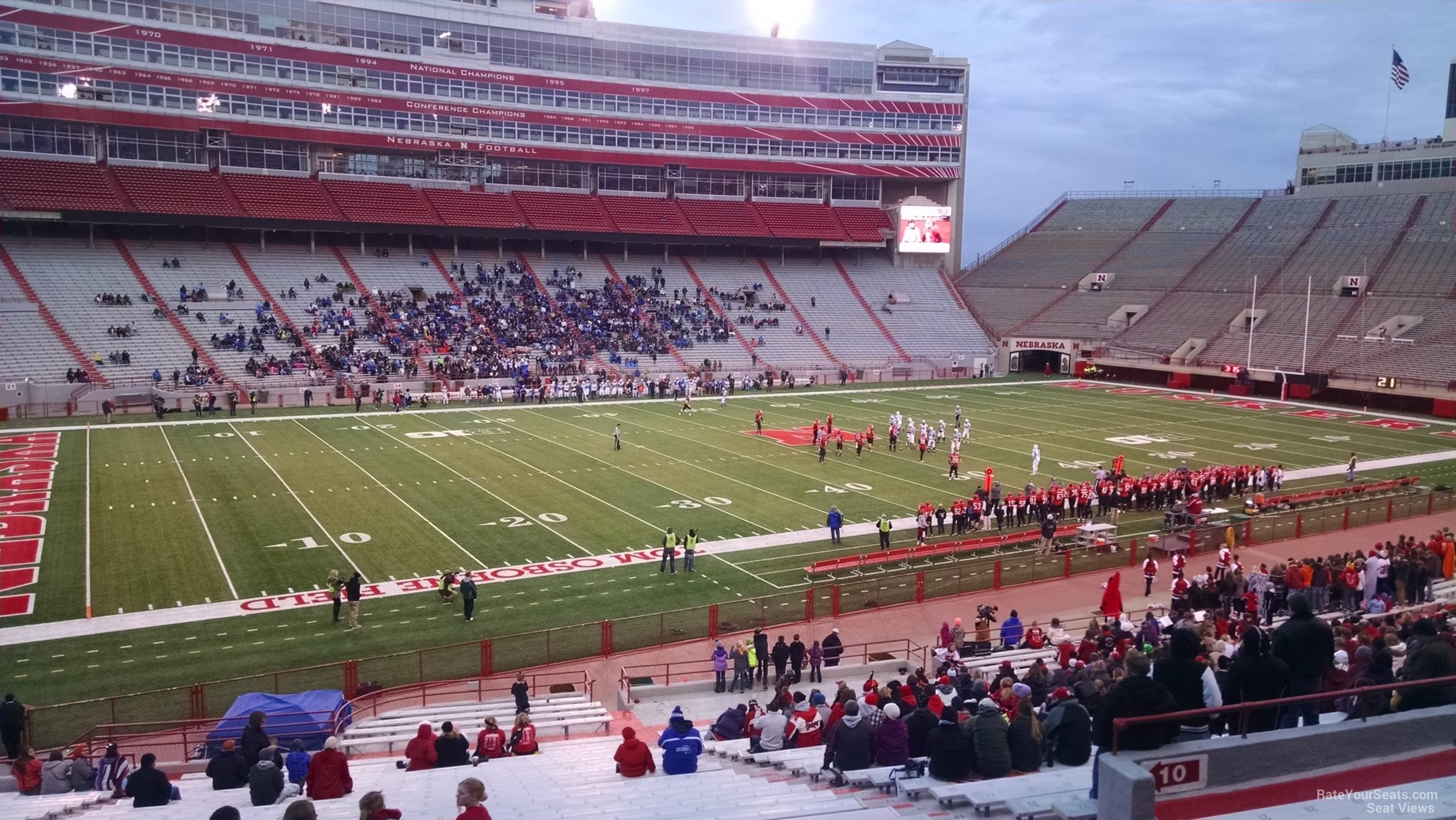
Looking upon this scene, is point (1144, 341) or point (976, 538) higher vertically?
point (1144, 341)

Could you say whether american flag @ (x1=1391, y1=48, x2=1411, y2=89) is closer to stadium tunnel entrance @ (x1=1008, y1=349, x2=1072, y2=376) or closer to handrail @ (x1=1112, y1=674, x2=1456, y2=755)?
stadium tunnel entrance @ (x1=1008, y1=349, x2=1072, y2=376)

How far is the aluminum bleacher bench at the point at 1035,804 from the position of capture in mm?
6648

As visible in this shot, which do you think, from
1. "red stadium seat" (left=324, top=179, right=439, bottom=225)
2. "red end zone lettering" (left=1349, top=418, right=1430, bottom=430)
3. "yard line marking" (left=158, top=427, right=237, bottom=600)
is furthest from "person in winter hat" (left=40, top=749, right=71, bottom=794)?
"red stadium seat" (left=324, top=179, right=439, bottom=225)

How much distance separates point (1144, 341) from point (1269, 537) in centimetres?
3874

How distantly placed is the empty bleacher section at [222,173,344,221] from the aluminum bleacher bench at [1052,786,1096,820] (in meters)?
54.7

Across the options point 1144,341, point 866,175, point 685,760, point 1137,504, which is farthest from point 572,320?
point 685,760

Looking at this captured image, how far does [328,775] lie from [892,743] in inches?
191

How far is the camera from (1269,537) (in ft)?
75.8

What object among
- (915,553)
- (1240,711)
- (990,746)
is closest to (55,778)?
(990,746)

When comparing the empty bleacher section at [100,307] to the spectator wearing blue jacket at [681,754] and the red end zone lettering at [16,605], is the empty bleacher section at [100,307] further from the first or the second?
the spectator wearing blue jacket at [681,754]

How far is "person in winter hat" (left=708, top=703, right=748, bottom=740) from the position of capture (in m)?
12.1

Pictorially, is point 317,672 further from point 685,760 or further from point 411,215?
point 411,215

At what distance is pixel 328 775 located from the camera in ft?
29.1

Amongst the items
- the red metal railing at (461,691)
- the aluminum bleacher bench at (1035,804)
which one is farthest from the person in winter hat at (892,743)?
the red metal railing at (461,691)
